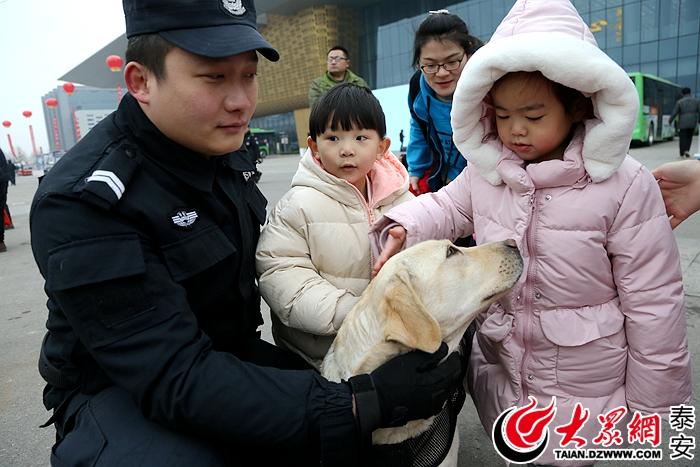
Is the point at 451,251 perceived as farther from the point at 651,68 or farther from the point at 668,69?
the point at 651,68

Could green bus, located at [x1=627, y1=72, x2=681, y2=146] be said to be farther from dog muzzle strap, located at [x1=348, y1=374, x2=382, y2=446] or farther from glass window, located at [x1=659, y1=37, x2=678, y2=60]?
dog muzzle strap, located at [x1=348, y1=374, x2=382, y2=446]

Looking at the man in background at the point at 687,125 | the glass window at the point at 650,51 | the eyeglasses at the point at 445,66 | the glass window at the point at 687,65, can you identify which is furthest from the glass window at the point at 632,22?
the eyeglasses at the point at 445,66

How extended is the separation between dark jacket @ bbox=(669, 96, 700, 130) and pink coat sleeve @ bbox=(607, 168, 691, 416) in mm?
16674

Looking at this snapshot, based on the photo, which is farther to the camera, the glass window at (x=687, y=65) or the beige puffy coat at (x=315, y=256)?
the glass window at (x=687, y=65)

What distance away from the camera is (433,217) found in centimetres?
214

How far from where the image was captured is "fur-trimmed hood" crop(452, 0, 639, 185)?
1638 millimetres

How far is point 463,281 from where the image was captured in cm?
185

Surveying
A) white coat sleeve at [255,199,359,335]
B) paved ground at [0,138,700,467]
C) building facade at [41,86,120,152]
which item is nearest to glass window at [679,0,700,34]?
paved ground at [0,138,700,467]

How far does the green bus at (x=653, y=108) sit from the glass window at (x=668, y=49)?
857 centimetres

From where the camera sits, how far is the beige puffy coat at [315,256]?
1.96 metres

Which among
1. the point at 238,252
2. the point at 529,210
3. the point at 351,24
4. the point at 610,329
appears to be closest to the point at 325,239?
the point at 238,252

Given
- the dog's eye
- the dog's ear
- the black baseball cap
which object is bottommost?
the dog's ear

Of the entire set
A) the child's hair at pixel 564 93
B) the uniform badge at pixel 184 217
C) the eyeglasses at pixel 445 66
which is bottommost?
the uniform badge at pixel 184 217
